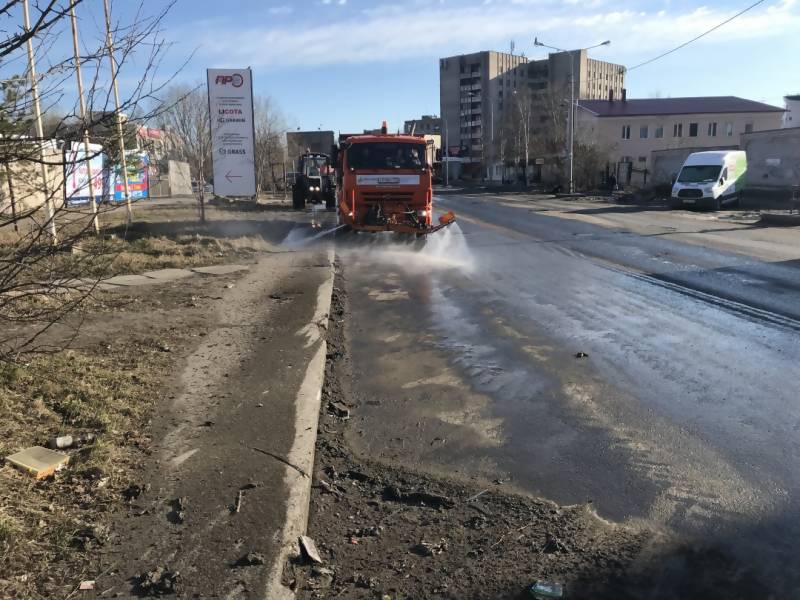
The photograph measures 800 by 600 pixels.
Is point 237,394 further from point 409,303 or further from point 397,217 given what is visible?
point 397,217

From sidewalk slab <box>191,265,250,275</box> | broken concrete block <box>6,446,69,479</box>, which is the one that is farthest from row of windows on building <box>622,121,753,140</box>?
broken concrete block <box>6,446,69,479</box>

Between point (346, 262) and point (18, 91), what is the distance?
1142 cm

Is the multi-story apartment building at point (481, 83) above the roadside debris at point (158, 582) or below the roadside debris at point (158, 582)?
above

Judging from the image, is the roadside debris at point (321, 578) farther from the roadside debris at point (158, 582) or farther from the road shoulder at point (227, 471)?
the roadside debris at point (158, 582)

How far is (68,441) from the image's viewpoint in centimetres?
414

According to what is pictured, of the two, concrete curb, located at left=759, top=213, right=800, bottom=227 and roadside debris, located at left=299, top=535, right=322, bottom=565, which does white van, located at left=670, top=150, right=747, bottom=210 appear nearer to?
concrete curb, located at left=759, top=213, right=800, bottom=227

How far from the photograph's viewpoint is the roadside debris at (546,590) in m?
2.90

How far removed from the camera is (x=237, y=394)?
536 cm

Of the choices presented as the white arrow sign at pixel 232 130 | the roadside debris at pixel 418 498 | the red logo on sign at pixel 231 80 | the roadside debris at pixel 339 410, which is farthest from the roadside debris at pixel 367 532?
the red logo on sign at pixel 231 80

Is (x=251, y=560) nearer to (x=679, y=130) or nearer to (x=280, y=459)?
(x=280, y=459)

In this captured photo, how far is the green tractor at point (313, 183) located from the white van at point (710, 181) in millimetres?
17490

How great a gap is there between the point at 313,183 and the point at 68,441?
1177 inches

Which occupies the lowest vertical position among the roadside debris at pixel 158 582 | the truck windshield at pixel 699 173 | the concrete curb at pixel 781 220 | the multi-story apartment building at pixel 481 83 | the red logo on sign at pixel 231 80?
the roadside debris at pixel 158 582

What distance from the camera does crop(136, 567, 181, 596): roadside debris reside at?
9.21 ft
